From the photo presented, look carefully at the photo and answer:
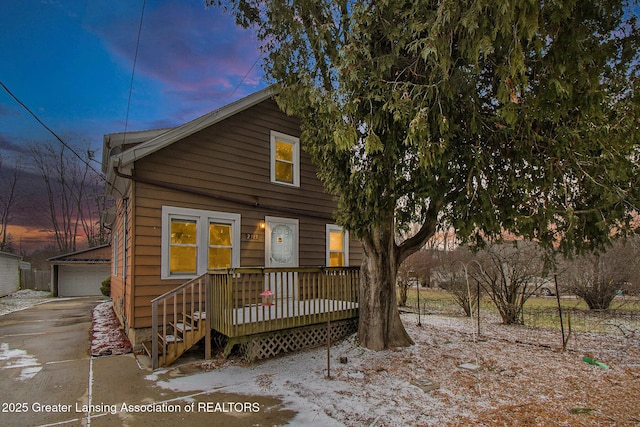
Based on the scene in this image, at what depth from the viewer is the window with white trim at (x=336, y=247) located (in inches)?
379

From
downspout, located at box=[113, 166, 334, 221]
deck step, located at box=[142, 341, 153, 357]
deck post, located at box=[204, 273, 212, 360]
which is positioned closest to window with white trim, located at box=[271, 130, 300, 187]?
downspout, located at box=[113, 166, 334, 221]

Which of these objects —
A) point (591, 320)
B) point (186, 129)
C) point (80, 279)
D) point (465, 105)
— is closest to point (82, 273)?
point (80, 279)

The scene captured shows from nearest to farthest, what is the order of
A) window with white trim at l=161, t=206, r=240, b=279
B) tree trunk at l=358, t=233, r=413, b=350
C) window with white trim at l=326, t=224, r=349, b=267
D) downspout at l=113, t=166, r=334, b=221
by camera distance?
downspout at l=113, t=166, r=334, b=221 < tree trunk at l=358, t=233, r=413, b=350 < window with white trim at l=161, t=206, r=240, b=279 < window with white trim at l=326, t=224, r=349, b=267

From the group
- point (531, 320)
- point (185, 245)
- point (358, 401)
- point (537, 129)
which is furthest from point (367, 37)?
point (531, 320)

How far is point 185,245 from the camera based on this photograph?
7.11m

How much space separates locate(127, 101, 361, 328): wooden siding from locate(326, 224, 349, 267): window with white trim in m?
0.22

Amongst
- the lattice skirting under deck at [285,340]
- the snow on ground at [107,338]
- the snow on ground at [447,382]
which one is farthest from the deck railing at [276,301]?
the snow on ground at [107,338]

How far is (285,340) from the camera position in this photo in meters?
6.36

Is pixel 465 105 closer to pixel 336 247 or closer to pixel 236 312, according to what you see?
pixel 236 312

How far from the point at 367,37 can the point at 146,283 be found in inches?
230

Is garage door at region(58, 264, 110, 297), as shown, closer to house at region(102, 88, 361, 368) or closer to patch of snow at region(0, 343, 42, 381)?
house at region(102, 88, 361, 368)

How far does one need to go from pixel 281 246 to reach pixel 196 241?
2.18 m

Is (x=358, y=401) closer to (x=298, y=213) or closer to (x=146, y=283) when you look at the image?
(x=146, y=283)

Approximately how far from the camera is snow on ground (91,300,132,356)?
6552mm
